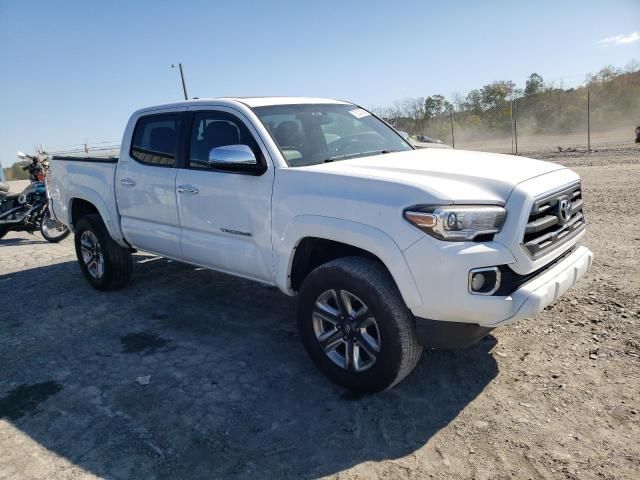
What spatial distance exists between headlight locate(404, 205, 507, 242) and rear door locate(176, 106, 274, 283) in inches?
50.8

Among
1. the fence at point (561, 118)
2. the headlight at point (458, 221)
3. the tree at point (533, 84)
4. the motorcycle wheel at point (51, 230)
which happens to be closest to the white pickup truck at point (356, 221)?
the headlight at point (458, 221)

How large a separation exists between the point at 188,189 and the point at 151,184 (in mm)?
634

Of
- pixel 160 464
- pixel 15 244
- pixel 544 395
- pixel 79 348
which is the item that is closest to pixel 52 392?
Answer: pixel 79 348

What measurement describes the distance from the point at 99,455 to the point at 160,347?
143cm

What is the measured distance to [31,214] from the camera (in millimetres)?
9320

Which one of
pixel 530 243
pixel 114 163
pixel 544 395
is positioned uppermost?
pixel 114 163

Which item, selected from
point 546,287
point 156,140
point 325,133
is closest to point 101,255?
point 156,140

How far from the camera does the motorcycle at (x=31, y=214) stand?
918 cm

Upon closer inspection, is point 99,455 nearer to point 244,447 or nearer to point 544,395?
point 244,447

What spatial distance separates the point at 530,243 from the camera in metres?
2.89

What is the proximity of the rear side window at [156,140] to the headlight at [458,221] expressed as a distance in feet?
8.62

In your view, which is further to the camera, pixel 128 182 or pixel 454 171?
pixel 128 182

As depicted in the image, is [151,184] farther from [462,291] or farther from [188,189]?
[462,291]

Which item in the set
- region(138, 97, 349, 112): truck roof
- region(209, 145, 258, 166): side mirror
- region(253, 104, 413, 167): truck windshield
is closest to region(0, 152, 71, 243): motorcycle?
region(138, 97, 349, 112): truck roof
